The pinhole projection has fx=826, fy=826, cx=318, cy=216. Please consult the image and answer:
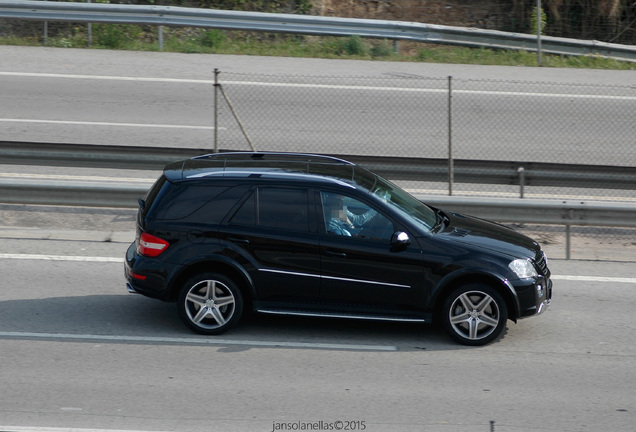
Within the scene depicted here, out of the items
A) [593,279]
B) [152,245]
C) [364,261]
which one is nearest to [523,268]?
[364,261]

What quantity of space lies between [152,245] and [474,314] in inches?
118

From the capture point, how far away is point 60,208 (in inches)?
460

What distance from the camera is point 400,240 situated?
7348 mm

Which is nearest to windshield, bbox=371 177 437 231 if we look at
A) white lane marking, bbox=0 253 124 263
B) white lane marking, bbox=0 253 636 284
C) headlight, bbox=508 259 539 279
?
headlight, bbox=508 259 539 279

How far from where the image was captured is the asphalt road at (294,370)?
6094 mm

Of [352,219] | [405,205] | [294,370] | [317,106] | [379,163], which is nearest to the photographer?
[294,370]

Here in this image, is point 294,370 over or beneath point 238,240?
beneath

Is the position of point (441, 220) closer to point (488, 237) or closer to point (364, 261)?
point (488, 237)

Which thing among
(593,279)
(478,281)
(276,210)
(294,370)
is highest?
(276,210)

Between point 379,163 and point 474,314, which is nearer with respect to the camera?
point 474,314

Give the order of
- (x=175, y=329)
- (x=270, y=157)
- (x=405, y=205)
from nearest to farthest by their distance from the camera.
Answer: (x=175, y=329)
(x=405, y=205)
(x=270, y=157)

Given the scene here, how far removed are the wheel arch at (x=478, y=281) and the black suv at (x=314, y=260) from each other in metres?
0.01

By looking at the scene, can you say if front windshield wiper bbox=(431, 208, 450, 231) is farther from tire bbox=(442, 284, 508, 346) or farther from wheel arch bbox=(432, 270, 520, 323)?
tire bbox=(442, 284, 508, 346)

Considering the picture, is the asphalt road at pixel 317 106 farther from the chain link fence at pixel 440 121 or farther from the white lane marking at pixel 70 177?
the white lane marking at pixel 70 177
